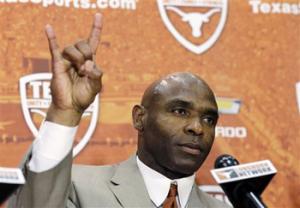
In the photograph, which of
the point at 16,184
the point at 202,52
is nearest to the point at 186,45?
the point at 202,52

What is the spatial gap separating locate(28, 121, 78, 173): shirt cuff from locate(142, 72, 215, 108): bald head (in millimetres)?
479

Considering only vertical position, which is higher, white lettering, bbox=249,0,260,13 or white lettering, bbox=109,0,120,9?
white lettering, bbox=109,0,120,9

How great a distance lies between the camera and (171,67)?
203cm

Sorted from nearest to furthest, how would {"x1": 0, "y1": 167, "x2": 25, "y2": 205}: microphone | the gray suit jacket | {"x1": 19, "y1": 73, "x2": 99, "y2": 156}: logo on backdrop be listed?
1. {"x1": 0, "y1": 167, "x2": 25, "y2": 205}: microphone
2. the gray suit jacket
3. {"x1": 19, "y1": 73, "x2": 99, "y2": 156}: logo on backdrop

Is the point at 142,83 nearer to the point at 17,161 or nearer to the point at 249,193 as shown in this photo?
the point at 17,161

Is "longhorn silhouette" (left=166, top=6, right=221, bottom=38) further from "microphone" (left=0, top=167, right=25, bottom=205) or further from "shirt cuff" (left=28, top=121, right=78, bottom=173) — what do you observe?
"microphone" (left=0, top=167, right=25, bottom=205)

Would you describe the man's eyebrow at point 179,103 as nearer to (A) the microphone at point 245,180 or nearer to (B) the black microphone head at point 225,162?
(B) the black microphone head at point 225,162

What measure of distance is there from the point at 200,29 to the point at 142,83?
0.24 metres

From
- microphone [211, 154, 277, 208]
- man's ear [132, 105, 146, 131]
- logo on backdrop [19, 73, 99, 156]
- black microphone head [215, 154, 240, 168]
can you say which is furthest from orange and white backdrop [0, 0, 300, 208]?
microphone [211, 154, 277, 208]

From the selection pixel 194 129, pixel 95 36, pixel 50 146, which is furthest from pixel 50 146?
pixel 194 129

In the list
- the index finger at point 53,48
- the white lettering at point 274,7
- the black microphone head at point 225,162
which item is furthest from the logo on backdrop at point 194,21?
the index finger at point 53,48

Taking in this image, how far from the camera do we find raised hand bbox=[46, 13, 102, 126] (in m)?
1.26

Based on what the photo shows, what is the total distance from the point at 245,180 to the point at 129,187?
412mm

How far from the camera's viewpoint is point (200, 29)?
6.79ft
